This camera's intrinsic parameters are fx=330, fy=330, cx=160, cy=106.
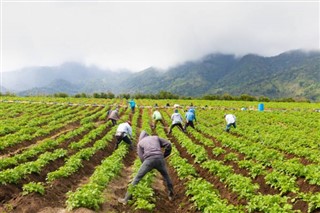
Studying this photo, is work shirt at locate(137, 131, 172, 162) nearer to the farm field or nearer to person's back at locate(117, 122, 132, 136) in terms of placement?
the farm field

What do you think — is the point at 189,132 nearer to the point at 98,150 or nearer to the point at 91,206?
the point at 98,150

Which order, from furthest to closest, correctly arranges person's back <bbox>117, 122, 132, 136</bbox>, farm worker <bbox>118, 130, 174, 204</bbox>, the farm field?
person's back <bbox>117, 122, 132, 136</bbox> → farm worker <bbox>118, 130, 174, 204</bbox> → the farm field

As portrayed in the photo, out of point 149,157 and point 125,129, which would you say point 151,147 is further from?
point 125,129

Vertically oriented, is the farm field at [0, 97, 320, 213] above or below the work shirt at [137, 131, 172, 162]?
below

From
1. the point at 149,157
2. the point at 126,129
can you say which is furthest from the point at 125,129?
the point at 149,157

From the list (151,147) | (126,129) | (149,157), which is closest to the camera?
(149,157)

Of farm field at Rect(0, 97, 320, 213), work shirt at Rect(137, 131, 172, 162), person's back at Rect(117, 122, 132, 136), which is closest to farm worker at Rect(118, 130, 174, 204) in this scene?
work shirt at Rect(137, 131, 172, 162)

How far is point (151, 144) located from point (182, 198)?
86.6 inches

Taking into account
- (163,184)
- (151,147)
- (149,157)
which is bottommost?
(163,184)

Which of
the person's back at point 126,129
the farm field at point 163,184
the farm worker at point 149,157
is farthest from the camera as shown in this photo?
the person's back at point 126,129

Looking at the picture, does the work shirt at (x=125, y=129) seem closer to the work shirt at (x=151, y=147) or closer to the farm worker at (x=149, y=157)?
the work shirt at (x=151, y=147)

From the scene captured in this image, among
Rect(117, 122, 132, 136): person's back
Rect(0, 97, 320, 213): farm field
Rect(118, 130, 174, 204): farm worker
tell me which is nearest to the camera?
Rect(0, 97, 320, 213): farm field

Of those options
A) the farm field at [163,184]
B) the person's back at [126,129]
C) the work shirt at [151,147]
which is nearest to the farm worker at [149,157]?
the work shirt at [151,147]

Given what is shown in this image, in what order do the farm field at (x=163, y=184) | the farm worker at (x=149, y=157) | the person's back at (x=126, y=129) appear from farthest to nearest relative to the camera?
the person's back at (x=126, y=129), the farm worker at (x=149, y=157), the farm field at (x=163, y=184)
